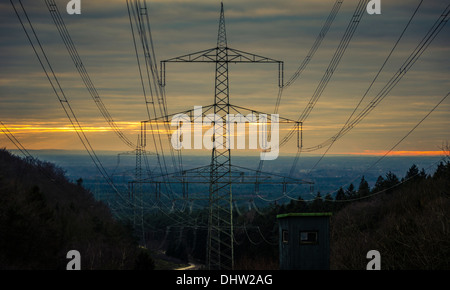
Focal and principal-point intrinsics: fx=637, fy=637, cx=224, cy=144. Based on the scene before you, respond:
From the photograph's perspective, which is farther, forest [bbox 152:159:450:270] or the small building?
forest [bbox 152:159:450:270]

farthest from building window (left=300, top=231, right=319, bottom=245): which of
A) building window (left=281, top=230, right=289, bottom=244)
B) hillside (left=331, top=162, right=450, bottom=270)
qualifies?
hillside (left=331, top=162, right=450, bottom=270)

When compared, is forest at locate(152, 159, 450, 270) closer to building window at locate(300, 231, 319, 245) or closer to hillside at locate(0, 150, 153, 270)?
building window at locate(300, 231, 319, 245)

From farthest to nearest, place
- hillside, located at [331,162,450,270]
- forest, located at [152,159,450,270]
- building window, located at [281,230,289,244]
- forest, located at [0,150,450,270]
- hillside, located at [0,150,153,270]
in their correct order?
hillside, located at [0,150,153,270] → forest, located at [0,150,450,270] → forest, located at [152,159,450,270] → hillside, located at [331,162,450,270] → building window, located at [281,230,289,244]

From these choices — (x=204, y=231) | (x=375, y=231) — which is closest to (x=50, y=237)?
(x=375, y=231)

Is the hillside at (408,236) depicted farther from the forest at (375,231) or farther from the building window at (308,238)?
the building window at (308,238)

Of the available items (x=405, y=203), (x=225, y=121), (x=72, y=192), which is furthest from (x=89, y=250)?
(x=72, y=192)
